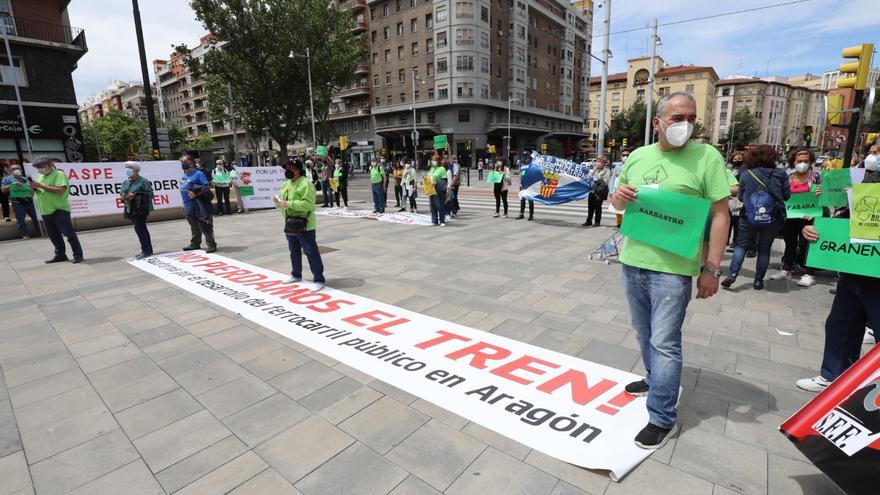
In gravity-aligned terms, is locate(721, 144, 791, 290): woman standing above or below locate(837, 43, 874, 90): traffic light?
below

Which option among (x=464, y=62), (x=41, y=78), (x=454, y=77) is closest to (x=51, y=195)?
(x=41, y=78)

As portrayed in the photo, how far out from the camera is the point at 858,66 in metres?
7.04

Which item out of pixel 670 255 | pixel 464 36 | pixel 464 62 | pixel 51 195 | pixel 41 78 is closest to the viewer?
pixel 670 255

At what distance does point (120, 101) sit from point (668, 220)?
142585 mm

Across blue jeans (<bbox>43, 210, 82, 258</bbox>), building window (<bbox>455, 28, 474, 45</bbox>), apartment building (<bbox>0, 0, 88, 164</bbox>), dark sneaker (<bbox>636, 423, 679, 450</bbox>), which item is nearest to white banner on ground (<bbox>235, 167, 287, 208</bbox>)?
blue jeans (<bbox>43, 210, 82, 258</bbox>)

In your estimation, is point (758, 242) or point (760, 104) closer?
point (758, 242)

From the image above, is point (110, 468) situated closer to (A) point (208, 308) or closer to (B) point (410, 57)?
(A) point (208, 308)

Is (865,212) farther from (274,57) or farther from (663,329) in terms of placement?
(274,57)

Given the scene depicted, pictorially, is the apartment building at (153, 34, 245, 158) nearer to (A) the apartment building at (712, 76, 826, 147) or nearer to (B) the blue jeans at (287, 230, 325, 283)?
(B) the blue jeans at (287, 230, 325, 283)

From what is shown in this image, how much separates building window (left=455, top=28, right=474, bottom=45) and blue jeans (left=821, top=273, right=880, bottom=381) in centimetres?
4902

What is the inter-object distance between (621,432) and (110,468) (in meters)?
3.20

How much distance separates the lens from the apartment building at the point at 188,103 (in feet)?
259

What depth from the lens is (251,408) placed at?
10.3ft

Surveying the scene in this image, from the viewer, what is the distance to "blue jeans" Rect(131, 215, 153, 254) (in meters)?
7.99
